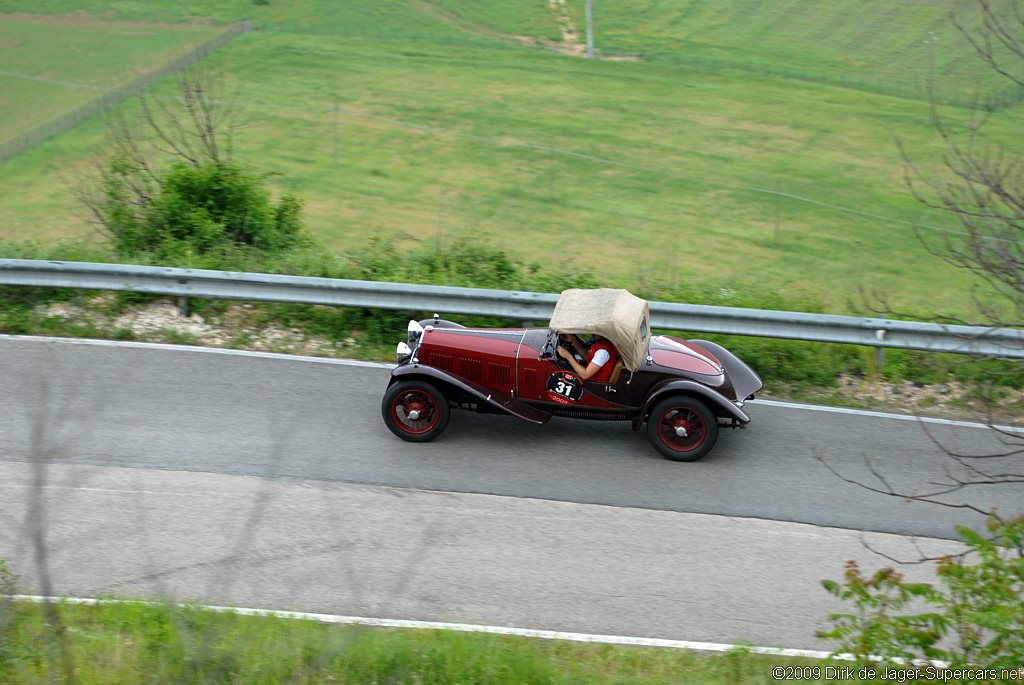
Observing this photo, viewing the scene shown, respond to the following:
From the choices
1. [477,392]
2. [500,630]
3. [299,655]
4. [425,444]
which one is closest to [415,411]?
[425,444]

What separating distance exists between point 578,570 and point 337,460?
2.53 meters

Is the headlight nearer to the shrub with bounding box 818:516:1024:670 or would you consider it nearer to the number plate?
the number plate

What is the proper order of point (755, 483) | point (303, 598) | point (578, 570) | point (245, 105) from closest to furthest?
1. point (303, 598)
2. point (578, 570)
3. point (755, 483)
4. point (245, 105)

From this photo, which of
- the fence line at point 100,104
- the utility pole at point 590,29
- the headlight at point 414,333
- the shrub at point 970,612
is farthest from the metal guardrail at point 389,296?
the utility pole at point 590,29

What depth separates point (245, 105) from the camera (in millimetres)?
29719

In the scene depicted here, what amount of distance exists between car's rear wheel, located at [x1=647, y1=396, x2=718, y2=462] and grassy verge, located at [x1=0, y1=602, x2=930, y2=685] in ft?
8.60

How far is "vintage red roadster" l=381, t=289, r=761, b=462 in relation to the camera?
7.91 metres

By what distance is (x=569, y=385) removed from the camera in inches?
316

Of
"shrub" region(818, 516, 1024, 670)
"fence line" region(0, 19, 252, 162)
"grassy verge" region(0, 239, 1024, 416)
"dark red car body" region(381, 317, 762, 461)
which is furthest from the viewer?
"fence line" region(0, 19, 252, 162)

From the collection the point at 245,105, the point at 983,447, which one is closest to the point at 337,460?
the point at 983,447

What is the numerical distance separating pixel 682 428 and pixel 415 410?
8.15ft

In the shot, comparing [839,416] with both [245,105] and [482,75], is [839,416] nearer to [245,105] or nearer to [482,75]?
[245,105]

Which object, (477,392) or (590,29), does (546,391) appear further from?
(590,29)

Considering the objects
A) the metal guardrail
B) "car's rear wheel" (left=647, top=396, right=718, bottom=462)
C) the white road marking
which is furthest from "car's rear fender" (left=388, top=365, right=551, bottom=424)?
the white road marking
